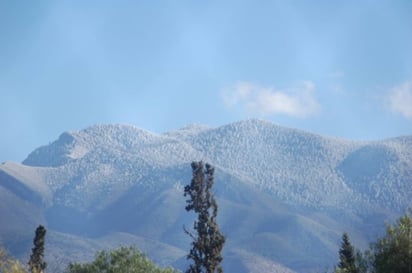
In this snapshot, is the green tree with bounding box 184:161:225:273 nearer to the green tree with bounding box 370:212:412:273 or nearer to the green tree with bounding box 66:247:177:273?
the green tree with bounding box 66:247:177:273

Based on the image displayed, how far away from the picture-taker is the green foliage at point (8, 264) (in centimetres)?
5049

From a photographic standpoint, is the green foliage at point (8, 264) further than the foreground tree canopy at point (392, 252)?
No

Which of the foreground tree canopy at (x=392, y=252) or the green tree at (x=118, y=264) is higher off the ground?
the foreground tree canopy at (x=392, y=252)

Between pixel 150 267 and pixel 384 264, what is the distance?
1299 inches

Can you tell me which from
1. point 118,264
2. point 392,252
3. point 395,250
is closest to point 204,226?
point 118,264

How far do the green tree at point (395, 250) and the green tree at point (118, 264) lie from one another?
28923 millimetres

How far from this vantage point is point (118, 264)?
7656 centimetres

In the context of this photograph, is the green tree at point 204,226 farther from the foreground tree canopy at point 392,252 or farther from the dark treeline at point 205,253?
the foreground tree canopy at point 392,252

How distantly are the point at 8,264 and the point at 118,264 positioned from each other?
2642cm

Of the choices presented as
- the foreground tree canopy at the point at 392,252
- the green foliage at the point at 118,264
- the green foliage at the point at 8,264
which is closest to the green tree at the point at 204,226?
the green foliage at the point at 118,264

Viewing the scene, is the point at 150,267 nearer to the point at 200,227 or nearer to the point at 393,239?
the point at 200,227

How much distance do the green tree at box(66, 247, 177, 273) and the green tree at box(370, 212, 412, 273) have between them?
2892cm

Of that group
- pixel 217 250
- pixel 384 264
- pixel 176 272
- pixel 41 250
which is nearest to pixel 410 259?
pixel 384 264


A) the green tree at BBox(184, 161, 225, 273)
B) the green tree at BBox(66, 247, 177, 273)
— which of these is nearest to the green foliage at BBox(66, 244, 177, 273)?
the green tree at BBox(66, 247, 177, 273)
